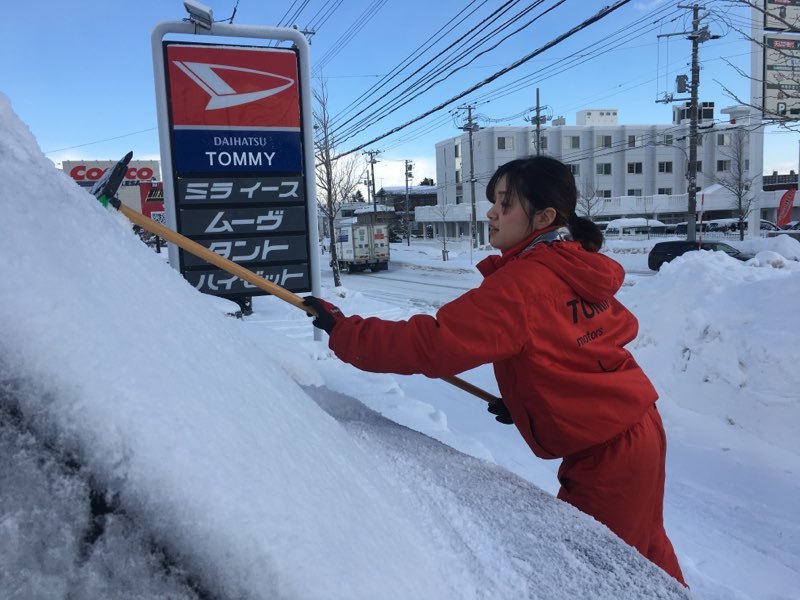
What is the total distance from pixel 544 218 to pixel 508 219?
4.8 inches

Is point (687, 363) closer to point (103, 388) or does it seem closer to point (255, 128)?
point (255, 128)

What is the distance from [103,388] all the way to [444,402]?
17.7 feet

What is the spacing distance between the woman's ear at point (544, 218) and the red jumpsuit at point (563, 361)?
8 cm

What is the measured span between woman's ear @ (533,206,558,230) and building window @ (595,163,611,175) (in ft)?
199

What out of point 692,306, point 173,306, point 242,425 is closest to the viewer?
point 242,425

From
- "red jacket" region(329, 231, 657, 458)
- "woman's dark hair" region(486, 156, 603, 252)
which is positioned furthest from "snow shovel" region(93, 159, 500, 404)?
"woman's dark hair" region(486, 156, 603, 252)

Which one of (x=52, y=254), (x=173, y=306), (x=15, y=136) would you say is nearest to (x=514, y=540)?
(x=173, y=306)

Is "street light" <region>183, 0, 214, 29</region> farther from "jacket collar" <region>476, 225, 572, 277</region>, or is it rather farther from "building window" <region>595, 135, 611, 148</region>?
"building window" <region>595, 135, 611, 148</region>

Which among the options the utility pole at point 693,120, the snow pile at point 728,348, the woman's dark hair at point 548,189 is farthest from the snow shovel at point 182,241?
the utility pole at point 693,120

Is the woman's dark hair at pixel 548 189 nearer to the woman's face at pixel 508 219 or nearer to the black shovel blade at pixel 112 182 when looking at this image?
the woman's face at pixel 508 219

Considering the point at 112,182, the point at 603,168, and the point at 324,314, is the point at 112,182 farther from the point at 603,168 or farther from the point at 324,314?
the point at 603,168

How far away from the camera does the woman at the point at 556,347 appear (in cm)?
160

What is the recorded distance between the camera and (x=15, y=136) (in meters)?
0.91

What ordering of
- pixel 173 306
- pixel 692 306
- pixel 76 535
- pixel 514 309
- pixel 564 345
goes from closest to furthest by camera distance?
pixel 76 535
pixel 173 306
pixel 514 309
pixel 564 345
pixel 692 306
